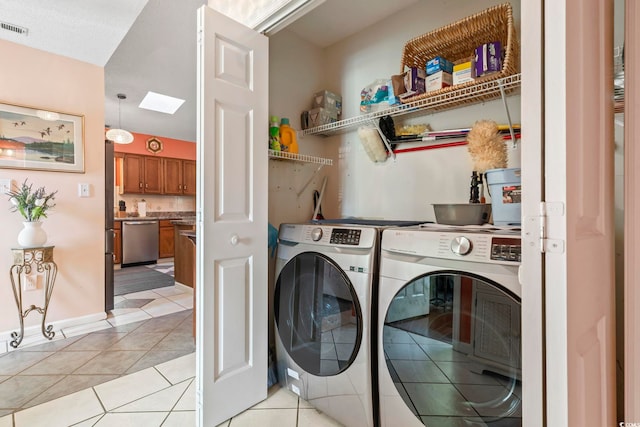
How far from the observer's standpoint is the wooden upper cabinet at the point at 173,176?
6.36 m

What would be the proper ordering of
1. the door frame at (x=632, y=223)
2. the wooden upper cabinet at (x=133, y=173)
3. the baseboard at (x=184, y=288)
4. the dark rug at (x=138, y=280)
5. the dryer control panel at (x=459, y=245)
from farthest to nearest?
the wooden upper cabinet at (x=133, y=173) < the dark rug at (x=138, y=280) < the baseboard at (x=184, y=288) < the dryer control panel at (x=459, y=245) < the door frame at (x=632, y=223)

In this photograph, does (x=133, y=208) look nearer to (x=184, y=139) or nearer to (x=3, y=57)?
(x=184, y=139)

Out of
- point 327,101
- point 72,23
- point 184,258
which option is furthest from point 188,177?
point 327,101

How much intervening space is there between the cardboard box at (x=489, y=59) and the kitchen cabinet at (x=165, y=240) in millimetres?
5858

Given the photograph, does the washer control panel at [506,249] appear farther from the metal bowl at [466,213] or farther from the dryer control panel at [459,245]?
the metal bowl at [466,213]

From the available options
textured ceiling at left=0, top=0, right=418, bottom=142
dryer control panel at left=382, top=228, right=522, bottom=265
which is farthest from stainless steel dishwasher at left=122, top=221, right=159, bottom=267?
dryer control panel at left=382, top=228, right=522, bottom=265

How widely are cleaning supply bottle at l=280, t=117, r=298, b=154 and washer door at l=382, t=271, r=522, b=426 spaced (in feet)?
3.95

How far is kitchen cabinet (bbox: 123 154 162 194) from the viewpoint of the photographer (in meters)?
5.80

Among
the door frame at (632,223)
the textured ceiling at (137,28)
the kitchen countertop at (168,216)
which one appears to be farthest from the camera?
the kitchen countertop at (168,216)

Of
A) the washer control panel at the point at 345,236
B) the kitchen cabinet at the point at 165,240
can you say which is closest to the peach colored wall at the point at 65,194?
the washer control panel at the point at 345,236

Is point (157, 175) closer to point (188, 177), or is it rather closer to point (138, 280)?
point (188, 177)

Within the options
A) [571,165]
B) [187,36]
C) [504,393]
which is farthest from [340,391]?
[187,36]

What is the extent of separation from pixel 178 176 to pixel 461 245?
660cm

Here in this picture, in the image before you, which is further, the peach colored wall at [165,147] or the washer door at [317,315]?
the peach colored wall at [165,147]
